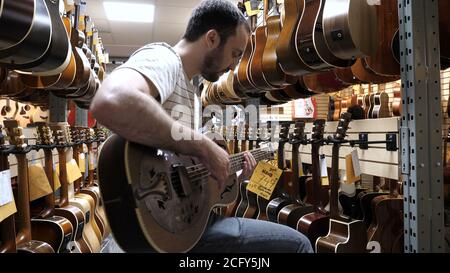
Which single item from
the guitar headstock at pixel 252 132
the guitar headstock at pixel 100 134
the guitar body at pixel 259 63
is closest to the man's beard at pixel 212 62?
the guitar body at pixel 259 63

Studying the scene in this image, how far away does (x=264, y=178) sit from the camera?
1.87 meters

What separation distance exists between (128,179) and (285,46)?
854 mm

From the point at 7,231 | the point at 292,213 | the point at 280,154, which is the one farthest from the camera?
the point at 280,154

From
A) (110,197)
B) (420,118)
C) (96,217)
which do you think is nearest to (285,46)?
(420,118)

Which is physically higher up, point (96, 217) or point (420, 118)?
point (420, 118)

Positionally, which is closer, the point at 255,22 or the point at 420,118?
the point at 420,118

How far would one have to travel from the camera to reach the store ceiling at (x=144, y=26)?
12.6 feet

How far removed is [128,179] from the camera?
870 mm

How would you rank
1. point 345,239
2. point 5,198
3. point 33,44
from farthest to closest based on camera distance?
point 345,239 → point 5,198 → point 33,44

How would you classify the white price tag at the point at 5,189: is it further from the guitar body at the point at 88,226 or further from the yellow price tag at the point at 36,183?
the guitar body at the point at 88,226

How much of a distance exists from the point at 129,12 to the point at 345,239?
11.0 ft

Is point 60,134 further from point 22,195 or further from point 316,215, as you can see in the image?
point 316,215

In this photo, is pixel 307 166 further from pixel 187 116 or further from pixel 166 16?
pixel 166 16

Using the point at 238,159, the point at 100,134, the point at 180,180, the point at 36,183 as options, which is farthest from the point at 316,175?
the point at 100,134
